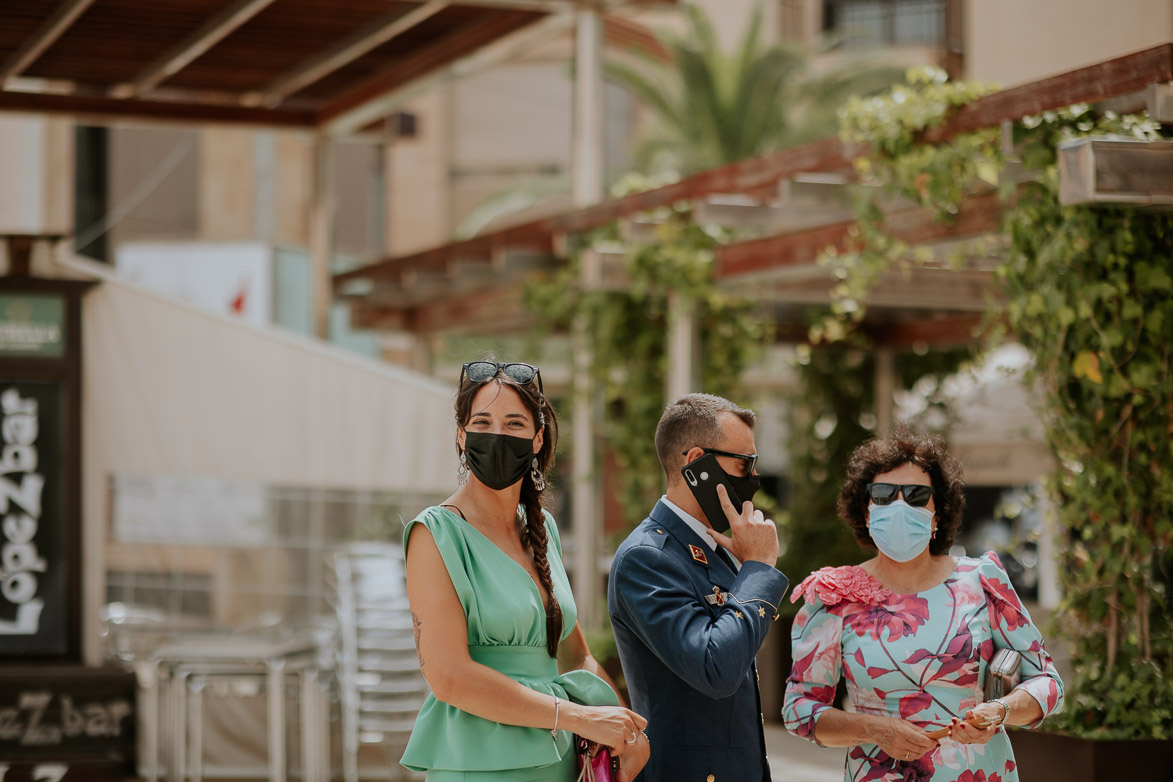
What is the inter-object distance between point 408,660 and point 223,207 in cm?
1414

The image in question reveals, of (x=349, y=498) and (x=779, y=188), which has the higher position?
(x=779, y=188)

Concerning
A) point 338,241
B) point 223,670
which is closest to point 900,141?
point 223,670

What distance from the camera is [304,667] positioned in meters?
6.91

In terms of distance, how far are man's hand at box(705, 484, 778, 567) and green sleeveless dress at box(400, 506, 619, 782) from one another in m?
0.41

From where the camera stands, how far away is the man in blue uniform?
2732 millimetres

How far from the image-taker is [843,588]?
3092 millimetres

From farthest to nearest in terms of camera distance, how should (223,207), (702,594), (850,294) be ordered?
(223,207) < (850,294) < (702,594)

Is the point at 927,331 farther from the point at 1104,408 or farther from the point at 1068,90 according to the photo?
the point at 1068,90

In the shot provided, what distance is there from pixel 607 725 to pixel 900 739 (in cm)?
64

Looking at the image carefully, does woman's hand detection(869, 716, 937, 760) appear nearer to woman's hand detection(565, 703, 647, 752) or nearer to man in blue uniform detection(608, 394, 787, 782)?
man in blue uniform detection(608, 394, 787, 782)

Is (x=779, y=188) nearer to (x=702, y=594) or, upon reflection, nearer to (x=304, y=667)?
(x=304, y=667)

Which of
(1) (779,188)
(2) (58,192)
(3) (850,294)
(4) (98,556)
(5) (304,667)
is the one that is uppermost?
(2) (58,192)

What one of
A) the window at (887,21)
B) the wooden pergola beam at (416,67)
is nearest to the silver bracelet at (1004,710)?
the wooden pergola beam at (416,67)

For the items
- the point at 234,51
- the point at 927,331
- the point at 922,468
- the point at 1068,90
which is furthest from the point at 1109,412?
the point at 234,51
